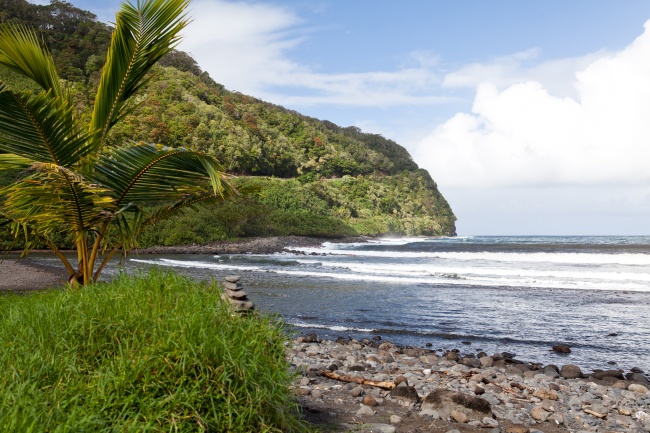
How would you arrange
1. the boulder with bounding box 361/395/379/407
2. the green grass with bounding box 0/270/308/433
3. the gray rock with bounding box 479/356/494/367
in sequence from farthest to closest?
the gray rock with bounding box 479/356/494/367 < the boulder with bounding box 361/395/379/407 < the green grass with bounding box 0/270/308/433

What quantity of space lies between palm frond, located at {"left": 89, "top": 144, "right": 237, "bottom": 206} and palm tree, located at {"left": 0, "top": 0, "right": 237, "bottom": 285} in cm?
1

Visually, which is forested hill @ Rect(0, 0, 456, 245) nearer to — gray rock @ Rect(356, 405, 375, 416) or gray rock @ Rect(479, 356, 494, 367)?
gray rock @ Rect(479, 356, 494, 367)

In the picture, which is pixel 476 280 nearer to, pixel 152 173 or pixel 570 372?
pixel 570 372

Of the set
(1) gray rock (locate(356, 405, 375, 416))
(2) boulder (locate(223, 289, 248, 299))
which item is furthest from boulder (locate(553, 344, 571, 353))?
(2) boulder (locate(223, 289, 248, 299))

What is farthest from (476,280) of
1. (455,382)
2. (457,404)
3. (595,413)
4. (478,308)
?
(457,404)

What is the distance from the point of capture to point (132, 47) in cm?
684

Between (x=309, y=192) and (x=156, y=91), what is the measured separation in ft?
74.0

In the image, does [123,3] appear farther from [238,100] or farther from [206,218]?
[238,100]

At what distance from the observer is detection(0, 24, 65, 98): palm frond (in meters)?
6.90

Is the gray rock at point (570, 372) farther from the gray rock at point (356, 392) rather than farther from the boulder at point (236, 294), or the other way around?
the boulder at point (236, 294)

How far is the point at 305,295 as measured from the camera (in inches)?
623

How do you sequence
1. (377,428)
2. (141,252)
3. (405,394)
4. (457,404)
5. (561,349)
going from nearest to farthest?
(377,428), (457,404), (405,394), (561,349), (141,252)

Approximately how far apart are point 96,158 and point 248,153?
2297 inches

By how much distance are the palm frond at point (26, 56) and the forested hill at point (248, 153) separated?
32.9 metres
